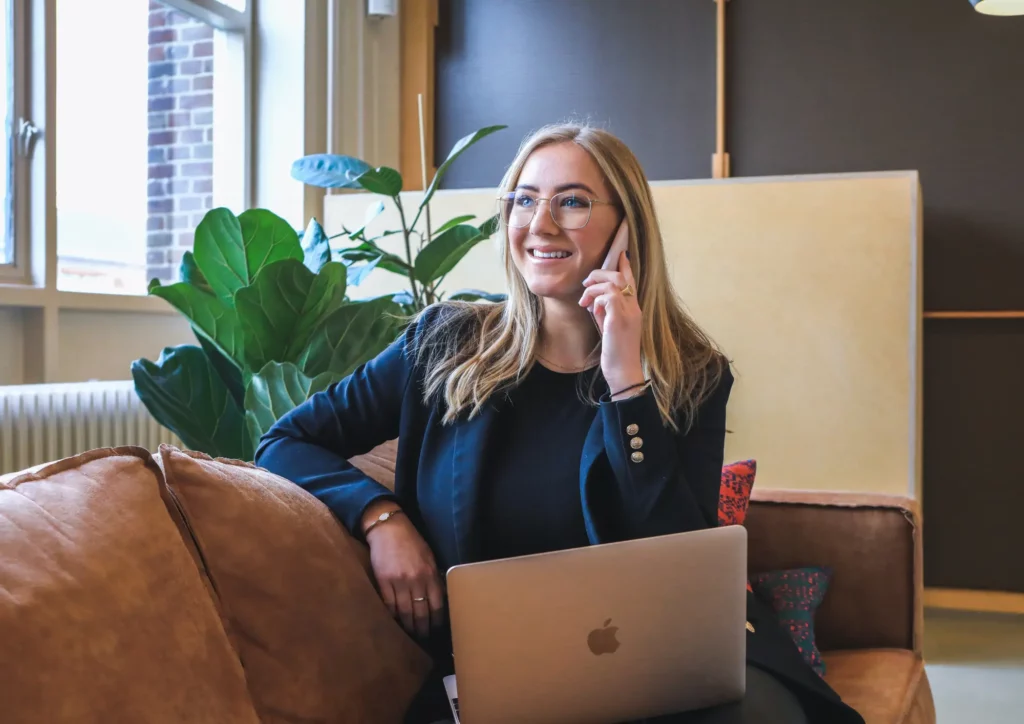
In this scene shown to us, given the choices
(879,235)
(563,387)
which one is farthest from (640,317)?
(879,235)

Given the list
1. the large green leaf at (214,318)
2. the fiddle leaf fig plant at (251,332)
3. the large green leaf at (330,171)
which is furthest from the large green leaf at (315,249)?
the large green leaf at (214,318)

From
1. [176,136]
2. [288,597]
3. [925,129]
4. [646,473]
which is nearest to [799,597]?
[646,473]

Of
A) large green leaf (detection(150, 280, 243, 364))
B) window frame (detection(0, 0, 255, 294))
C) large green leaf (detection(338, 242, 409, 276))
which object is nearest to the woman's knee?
large green leaf (detection(150, 280, 243, 364))

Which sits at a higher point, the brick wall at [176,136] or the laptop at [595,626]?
the brick wall at [176,136]

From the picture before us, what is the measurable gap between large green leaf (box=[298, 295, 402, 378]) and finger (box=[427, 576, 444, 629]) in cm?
90

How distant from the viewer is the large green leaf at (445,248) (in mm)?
2438

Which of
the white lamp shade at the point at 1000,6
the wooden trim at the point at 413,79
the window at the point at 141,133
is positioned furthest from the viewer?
the wooden trim at the point at 413,79

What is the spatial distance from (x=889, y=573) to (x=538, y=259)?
92cm

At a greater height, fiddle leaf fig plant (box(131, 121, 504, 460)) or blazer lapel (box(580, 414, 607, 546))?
fiddle leaf fig plant (box(131, 121, 504, 460))

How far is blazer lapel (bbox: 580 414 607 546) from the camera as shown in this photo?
1.39m

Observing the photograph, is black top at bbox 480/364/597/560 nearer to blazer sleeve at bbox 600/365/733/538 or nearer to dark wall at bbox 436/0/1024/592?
blazer sleeve at bbox 600/365/733/538

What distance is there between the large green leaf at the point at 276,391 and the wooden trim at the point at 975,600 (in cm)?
280

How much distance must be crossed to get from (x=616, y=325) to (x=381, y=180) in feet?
3.80

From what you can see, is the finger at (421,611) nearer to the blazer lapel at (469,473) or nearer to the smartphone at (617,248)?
the blazer lapel at (469,473)
